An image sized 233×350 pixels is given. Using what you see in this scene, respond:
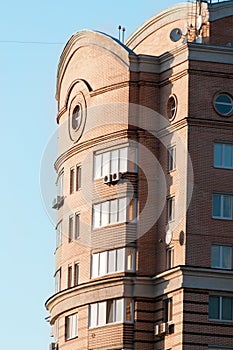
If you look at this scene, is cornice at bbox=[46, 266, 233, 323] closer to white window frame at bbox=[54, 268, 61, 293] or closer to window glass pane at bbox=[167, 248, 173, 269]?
window glass pane at bbox=[167, 248, 173, 269]

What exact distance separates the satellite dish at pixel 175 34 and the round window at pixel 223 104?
5.61 m

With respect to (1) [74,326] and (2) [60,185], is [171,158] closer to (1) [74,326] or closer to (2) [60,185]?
(2) [60,185]

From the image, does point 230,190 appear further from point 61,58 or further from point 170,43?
point 61,58

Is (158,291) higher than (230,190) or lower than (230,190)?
lower

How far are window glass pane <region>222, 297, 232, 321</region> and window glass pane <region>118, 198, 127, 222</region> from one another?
6.13 meters

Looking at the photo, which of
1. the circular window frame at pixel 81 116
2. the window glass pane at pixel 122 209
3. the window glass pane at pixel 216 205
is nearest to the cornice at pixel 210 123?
the window glass pane at pixel 216 205

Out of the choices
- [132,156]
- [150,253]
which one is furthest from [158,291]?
[132,156]

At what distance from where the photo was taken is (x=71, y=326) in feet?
205

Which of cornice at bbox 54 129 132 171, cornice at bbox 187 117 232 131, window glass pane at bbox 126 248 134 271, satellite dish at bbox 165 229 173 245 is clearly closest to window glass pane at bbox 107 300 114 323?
window glass pane at bbox 126 248 134 271

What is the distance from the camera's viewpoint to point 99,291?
60.1 metres

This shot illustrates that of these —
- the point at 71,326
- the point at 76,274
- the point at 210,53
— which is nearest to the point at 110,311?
the point at 71,326

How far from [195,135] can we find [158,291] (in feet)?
22.3

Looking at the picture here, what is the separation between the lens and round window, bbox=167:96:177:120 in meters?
59.5

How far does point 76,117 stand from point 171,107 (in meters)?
6.46
